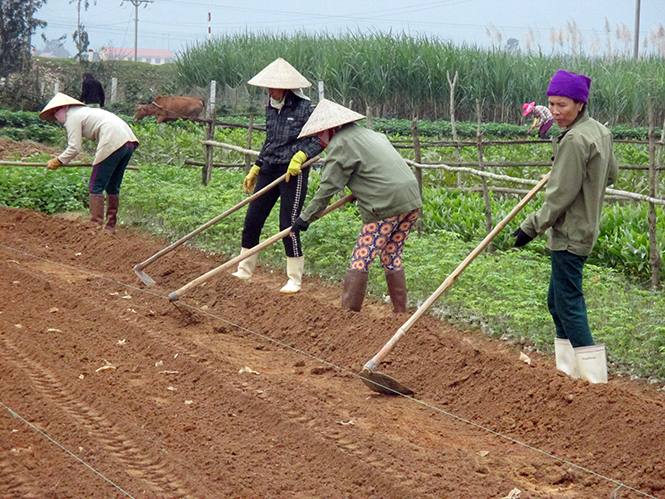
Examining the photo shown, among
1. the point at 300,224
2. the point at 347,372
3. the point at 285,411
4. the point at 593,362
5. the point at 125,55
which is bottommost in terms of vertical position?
the point at 347,372

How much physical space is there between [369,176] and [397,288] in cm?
85

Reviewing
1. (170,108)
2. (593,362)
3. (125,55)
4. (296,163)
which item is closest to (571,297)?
(593,362)

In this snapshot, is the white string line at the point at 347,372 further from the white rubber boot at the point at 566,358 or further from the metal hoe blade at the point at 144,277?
the white rubber boot at the point at 566,358

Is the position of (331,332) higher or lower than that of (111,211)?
lower

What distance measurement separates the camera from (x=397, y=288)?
540 cm

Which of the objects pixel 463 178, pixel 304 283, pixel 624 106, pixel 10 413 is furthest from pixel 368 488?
pixel 624 106

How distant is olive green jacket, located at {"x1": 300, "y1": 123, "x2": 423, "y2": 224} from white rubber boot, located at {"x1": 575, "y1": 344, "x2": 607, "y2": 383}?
1513 mm

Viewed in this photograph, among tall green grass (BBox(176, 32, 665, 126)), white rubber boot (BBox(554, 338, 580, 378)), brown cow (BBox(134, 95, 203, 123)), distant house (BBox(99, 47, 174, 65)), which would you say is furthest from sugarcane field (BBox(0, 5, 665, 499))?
distant house (BBox(99, 47, 174, 65))

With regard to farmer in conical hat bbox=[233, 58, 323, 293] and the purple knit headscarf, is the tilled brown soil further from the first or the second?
the purple knit headscarf

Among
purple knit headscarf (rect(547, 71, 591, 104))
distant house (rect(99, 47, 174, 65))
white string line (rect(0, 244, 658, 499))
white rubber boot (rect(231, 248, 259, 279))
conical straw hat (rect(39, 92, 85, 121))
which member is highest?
distant house (rect(99, 47, 174, 65))

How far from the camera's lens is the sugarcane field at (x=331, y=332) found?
10.8 ft

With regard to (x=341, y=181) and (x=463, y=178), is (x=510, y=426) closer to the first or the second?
(x=341, y=181)

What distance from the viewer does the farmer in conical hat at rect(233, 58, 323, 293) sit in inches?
232

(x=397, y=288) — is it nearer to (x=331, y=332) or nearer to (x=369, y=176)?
(x=331, y=332)
